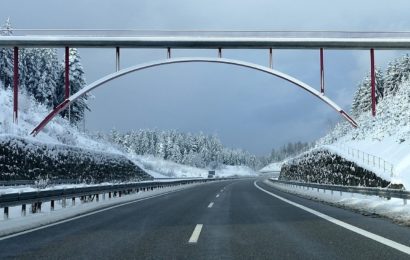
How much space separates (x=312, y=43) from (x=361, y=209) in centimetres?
2770

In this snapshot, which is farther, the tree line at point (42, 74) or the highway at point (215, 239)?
the tree line at point (42, 74)

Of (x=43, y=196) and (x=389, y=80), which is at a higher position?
(x=389, y=80)

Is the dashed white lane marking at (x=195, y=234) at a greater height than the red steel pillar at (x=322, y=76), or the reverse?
the red steel pillar at (x=322, y=76)

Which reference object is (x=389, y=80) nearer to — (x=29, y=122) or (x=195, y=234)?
(x=29, y=122)

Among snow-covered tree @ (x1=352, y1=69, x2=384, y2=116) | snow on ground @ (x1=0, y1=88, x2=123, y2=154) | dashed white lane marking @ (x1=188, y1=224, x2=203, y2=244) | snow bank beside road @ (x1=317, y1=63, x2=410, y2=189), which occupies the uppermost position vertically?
snow-covered tree @ (x1=352, y1=69, x2=384, y2=116)

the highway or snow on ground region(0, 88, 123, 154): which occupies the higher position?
snow on ground region(0, 88, 123, 154)

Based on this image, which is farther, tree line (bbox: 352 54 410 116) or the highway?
tree line (bbox: 352 54 410 116)

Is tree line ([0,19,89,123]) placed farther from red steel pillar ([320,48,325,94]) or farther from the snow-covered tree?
the snow-covered tree

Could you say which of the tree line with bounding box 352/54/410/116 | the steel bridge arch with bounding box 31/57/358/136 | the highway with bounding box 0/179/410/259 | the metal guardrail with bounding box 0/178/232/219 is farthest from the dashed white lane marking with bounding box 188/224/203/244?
the tree line with bounding box 352/54/410/116

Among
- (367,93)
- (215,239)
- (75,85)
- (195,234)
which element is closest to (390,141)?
(195,234)

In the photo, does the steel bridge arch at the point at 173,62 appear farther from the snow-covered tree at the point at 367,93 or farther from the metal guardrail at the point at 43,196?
the snow-covered tree at the point at 367,93

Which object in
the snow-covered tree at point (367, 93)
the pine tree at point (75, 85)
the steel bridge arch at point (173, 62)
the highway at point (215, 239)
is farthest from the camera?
the snow-covered tree at point (367, 93)

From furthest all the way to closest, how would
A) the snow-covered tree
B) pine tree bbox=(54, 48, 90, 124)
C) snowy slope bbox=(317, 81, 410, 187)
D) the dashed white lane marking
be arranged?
the snow-covered tree → pine tree bbox=(54, 48, 90, 124) → snowy slope bbox=(317, 81, 410, 187) → the dashed white lane marking

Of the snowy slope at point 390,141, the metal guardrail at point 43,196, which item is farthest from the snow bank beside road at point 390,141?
the metal guardrail at point 43,196
